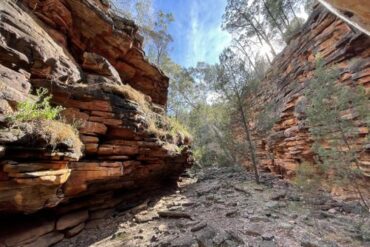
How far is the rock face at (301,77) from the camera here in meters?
8.72

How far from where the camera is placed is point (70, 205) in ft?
22.3

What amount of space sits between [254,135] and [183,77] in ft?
41.6

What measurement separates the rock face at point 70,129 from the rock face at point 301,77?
789 cm

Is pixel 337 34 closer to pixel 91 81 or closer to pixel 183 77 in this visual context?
pixel 91 81

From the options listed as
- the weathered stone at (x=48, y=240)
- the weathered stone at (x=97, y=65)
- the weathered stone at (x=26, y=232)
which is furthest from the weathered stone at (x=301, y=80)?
the weathered stone at (x=26, y=232)

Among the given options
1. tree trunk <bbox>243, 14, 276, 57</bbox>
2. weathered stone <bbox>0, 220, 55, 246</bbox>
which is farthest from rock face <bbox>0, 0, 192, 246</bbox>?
tree trunk <bbox>243, 14, 276, 57</bbox>

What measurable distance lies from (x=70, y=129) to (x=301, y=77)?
14006mm

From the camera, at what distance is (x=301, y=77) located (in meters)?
13.2

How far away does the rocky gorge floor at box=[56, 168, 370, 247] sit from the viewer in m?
5.50

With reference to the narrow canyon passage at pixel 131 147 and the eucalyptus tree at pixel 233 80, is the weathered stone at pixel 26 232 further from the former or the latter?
the eucalyptus tree at pixel 233 80

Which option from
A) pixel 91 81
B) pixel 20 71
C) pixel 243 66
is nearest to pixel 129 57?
pixel 91 81

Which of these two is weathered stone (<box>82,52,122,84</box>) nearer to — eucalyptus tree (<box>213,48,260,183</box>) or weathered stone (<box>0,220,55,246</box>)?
weathered stone (<box>0,220,55,246</box>)

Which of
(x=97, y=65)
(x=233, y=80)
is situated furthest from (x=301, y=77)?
(x=97, y=65)

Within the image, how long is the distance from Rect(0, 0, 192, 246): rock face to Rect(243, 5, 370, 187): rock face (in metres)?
7.89
